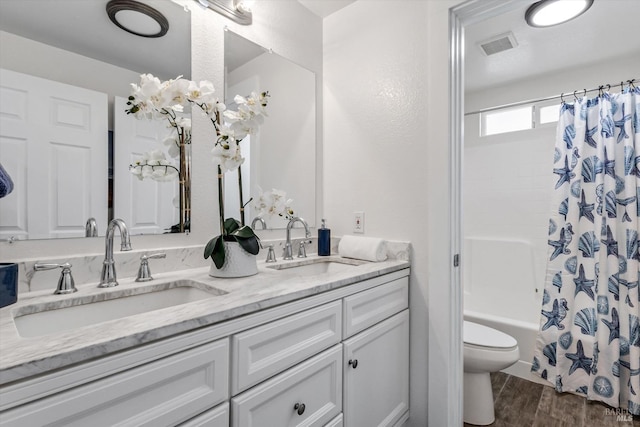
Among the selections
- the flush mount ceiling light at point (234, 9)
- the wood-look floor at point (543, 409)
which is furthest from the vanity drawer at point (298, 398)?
the flush mount ceiling light at point (234, 9)

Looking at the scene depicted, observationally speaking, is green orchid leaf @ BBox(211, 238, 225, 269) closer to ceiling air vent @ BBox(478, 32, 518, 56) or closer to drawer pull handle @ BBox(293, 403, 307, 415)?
drawer pull handle @ BBox(293, 403, 307, 415)

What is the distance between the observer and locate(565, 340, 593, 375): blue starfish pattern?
197 cm

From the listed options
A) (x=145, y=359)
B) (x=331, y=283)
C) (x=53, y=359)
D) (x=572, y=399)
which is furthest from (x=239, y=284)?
(x=572, y=399)

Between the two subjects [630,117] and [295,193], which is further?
[630,117]

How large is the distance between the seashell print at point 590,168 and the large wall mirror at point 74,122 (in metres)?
2.44

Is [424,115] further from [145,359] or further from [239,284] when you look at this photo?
[145,359]

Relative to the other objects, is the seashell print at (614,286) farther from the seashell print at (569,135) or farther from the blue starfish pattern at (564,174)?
the seashell print at (569,135)

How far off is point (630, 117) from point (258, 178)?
2.25 meters

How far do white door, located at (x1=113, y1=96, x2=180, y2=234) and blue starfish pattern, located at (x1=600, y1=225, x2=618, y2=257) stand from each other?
94.3 inches

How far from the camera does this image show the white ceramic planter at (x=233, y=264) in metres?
1.13

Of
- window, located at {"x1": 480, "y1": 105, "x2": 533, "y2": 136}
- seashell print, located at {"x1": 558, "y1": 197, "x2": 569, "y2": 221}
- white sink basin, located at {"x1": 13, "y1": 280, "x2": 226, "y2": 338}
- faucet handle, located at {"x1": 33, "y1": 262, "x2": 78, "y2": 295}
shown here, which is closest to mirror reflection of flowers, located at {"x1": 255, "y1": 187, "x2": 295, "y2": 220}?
white sink basin, located at {"x1": 13, "y1": 280, "x2": 226, "y2": 338}

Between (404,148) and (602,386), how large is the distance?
6.07 ft

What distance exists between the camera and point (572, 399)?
1.92m

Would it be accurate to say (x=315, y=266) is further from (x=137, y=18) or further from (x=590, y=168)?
(x=590, y=168)
